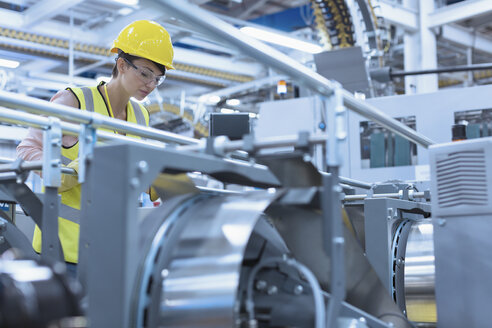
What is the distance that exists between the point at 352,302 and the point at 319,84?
52cm

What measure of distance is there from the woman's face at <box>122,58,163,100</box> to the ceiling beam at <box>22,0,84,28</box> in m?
3.75

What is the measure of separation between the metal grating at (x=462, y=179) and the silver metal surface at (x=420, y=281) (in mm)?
302

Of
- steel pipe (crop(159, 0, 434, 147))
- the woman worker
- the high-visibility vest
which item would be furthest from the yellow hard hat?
steel pipe (crop(159, 0, 434, 147))

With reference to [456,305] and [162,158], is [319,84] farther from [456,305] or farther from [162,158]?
[456,305]

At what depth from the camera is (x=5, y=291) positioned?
82 cm

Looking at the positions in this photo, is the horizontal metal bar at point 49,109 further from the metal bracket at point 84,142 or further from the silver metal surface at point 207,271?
the silver metal surface at point 207,271

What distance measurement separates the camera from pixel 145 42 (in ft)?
6.61

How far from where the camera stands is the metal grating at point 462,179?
1370mm

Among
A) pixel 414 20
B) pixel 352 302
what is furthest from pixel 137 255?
pixel 414 20

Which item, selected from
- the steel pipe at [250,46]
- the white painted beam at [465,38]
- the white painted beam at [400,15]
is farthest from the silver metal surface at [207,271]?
the white painted beam at [465,38]

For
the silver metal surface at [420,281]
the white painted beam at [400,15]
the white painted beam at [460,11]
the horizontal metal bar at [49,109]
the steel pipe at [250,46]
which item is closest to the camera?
the steel pipe at [250,46]

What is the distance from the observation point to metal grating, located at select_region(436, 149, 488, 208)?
137 cm

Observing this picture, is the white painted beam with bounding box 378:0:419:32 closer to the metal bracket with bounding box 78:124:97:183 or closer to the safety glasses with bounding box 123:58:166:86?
the safety glasses with bounding box 123:58:166:86

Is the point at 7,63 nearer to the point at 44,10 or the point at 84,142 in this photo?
the point at 44,10
